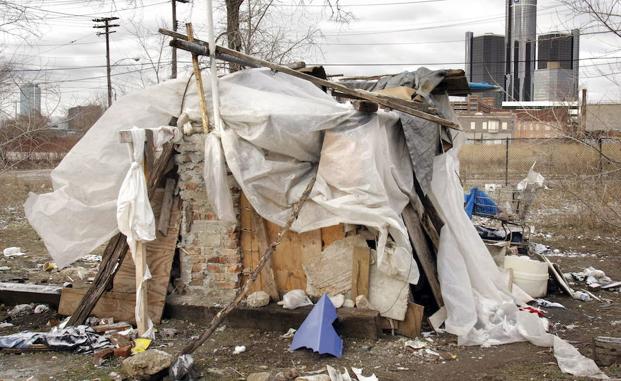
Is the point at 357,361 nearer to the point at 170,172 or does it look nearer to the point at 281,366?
the point at 281,366

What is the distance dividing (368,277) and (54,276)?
5.00 m

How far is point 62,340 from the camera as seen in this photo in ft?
18.2

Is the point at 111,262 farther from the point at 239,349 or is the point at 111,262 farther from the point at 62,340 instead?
the point at 239,349

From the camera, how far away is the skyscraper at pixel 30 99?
912 centimetres

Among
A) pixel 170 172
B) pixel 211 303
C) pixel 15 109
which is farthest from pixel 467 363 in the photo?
pixel 15 109

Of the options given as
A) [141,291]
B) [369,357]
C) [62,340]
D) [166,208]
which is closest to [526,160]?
[166,208]

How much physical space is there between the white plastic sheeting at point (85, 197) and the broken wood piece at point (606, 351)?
456 centimetres

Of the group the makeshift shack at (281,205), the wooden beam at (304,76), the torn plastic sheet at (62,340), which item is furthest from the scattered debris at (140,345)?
the wooden beam at (304,76)

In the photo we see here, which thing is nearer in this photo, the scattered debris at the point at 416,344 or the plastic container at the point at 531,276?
the scattered debris at the point at 416,344

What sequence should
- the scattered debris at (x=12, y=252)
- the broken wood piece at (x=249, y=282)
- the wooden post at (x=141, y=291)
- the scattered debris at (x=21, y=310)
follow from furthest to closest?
the scattered debris at (x=12, y=252) → the scattered debris at (x=21, y=310) → the wooden post at (x=141, y=291) → the broken wood piece at (x=249, y=282)

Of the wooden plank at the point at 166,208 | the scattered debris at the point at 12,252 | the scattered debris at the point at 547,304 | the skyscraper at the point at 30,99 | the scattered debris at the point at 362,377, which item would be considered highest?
the skyscraper at the point at 30,99

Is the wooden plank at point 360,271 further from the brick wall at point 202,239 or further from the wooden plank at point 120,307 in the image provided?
the wooden plank at point 120,307

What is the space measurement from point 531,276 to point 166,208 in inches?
173

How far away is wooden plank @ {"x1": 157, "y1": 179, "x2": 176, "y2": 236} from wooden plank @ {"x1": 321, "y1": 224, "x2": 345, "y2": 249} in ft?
5.43
